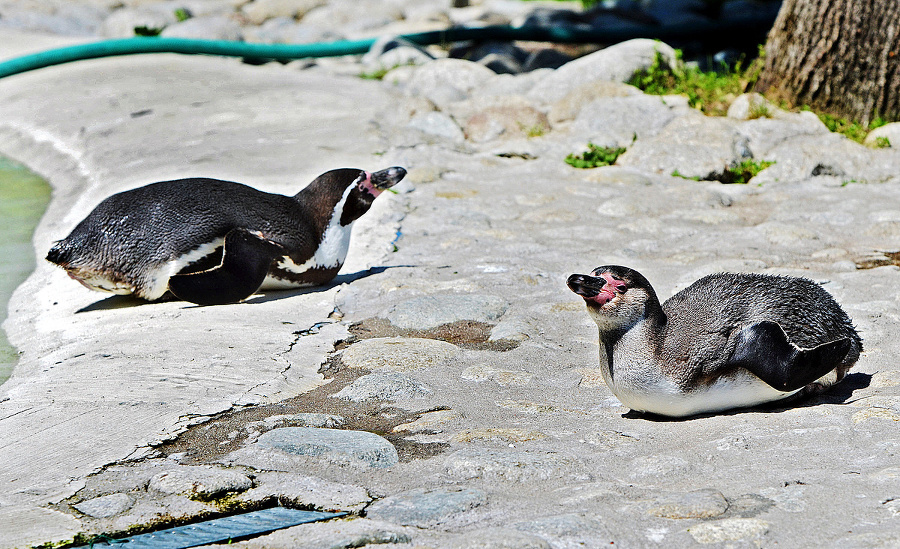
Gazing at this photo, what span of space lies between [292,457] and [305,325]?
162 cm

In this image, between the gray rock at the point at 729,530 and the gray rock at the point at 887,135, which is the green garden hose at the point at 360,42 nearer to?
the gray rock at the point at 887,135

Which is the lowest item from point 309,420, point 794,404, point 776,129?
point 776,129

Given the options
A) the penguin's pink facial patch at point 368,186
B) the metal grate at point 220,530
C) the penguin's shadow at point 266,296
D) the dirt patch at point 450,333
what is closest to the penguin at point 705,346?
the dirt patch at point 450,333

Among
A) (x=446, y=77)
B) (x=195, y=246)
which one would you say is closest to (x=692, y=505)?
(x=195, y=246)

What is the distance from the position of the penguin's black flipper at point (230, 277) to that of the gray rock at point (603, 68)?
5299 millimetres

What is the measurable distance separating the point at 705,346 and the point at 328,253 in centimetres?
255

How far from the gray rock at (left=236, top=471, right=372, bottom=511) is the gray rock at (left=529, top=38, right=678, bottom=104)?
7.22m

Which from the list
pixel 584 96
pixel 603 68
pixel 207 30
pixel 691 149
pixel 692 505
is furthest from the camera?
pixel 207 30

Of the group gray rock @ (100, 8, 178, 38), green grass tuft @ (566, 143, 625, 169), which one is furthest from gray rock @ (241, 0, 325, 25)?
green grass tuft @ (566, 143, 625, 169)

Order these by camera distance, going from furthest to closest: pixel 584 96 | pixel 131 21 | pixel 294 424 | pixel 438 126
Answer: pixel 131 21 < pixel 584 96 < pixel 438 126 < pixel 294 424

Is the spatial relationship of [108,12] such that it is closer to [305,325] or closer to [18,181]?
[18,181]

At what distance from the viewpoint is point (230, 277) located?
5.13 m

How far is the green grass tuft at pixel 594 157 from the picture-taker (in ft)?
27.1

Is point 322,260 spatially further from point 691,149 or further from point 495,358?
point 691,149
